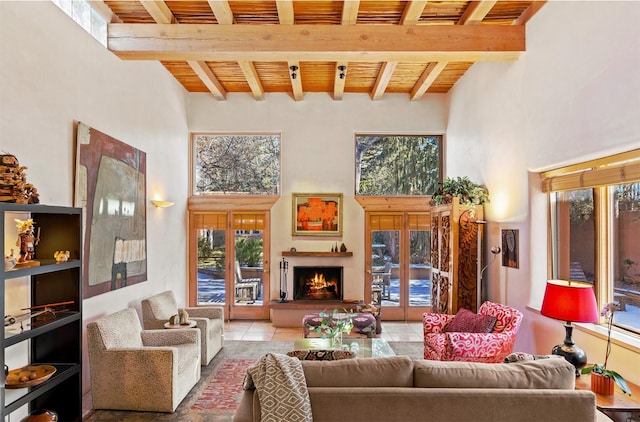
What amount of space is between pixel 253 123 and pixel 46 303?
4797mm

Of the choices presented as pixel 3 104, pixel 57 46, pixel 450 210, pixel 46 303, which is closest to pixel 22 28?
pixel 57 46

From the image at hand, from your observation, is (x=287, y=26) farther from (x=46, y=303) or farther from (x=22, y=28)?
(x=46, y=303)

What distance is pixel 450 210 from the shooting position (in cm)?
526

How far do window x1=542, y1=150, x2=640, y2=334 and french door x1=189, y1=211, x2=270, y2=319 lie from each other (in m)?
4.73

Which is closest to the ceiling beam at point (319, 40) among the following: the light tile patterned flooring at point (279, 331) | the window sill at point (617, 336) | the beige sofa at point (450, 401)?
the window sill at point (617, 336)

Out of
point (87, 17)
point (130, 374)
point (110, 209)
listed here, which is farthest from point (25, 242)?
point (87, 17)

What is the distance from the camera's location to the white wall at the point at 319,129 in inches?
285

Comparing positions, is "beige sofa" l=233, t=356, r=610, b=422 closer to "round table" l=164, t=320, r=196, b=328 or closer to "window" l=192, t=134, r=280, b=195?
"round table" l=164, t=320, r=196, b=328

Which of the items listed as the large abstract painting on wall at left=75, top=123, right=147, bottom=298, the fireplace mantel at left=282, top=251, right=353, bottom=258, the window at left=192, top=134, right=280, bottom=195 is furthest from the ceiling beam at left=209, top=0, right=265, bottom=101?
the fireplace mantel at left=282, top=251, right=353, bottom=258

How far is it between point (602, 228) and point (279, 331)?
15.6 feet

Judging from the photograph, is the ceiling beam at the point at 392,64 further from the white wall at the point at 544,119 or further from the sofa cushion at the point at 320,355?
the sofa cushion at the point at 320,355

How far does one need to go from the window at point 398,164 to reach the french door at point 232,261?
204cm

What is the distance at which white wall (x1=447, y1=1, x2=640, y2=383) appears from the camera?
118 inches

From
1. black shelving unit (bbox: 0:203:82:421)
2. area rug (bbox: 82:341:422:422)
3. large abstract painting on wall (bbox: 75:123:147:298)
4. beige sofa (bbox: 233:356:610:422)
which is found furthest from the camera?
large abstract painting on wall (bbox: 75:123:147:298)
